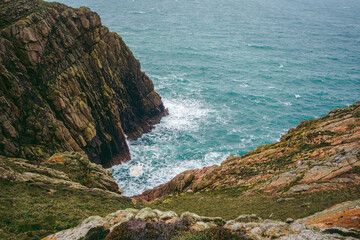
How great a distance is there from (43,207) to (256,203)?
21.0 meters

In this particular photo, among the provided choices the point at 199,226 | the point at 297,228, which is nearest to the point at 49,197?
the point at 199,226

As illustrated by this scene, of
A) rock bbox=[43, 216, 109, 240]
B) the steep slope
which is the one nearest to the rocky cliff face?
the steep slope

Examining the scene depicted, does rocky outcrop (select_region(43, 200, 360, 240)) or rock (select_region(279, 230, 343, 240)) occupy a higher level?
rock (select_region(279, 230, 343, 240))

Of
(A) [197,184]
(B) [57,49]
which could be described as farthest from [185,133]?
(B) [57,49]

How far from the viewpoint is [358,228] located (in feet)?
40.1

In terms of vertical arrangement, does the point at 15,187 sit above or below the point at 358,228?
below

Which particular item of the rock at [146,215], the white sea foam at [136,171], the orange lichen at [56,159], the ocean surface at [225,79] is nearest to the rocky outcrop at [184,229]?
the rock at [146,215]

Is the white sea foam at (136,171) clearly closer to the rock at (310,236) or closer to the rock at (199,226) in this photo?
the rock at (199,226)

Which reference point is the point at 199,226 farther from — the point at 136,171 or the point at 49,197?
the point at 136,171

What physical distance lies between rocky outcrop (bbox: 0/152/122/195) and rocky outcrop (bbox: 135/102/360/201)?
13479 mm

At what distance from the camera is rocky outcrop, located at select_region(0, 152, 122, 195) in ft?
76.7

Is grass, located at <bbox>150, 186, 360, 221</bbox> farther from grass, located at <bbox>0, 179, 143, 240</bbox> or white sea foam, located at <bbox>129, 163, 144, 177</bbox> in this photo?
white sea foam, located at <bbox>129, 163, 144, 177</bbox>

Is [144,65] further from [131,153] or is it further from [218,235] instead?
[218,235]

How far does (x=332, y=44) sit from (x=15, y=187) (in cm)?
18228
